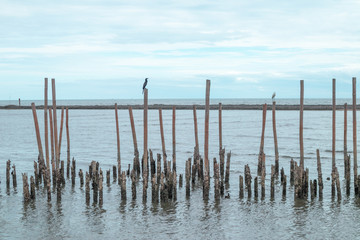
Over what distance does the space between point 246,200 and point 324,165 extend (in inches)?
300

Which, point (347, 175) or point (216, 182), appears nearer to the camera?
point (216, 182)

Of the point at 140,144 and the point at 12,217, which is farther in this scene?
the point at 140,144

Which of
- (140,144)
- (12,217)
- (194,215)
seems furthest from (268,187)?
(140,144)

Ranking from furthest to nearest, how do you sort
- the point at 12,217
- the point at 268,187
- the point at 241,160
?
the point at 241,160 < the point at 268,187 < the point at 12,217

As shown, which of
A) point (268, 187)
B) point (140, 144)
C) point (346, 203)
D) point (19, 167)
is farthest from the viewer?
point (140, 144)

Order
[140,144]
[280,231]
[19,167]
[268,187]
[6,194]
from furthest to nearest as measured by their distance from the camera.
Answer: [140,144] < [19,167] < [268,187] < [6,194] < [280,231]

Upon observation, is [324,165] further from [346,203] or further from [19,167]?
[19,167]

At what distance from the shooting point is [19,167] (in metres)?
19.1

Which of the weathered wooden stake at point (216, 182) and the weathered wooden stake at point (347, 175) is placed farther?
the weathered wooden stake at point (347, 175)

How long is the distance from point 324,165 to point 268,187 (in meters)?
5.52

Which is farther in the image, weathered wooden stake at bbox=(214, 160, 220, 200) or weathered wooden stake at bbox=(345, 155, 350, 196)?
weathered wooden stake at bbox=(345, 155, 350, 196)

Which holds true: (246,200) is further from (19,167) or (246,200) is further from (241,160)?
(19,167)

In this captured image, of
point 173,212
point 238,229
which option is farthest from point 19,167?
point 238,229

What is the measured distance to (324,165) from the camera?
19.3m
